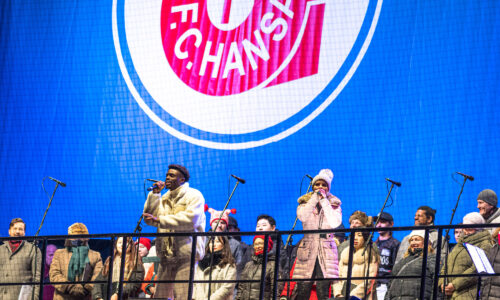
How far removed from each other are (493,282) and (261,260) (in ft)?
4.93

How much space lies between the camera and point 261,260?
16.5 feet

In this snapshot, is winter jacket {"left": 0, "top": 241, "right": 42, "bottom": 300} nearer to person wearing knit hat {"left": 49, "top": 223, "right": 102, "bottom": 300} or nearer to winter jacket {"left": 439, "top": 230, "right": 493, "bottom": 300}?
person wearing knit hat {"left": 49, "top": 223, "right": 102, "bottom": 300}

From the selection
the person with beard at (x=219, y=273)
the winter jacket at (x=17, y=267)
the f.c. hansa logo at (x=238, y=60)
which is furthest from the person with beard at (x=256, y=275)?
the f.c. hansa logo at (x=238, y=60)

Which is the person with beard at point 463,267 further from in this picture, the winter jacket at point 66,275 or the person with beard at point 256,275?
the winter jacket at point 66,275

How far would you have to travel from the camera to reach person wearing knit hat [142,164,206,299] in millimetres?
4984

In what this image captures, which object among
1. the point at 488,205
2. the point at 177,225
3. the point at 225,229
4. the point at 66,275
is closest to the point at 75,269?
the point at 66,275

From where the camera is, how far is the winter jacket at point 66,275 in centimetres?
487

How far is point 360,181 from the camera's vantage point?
6035mm

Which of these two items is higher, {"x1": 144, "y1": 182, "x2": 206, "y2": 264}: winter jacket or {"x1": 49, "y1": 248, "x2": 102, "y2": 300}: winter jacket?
{"x1": 144, "y1": 182, "x2": 206, "y2": 264}: winter jacket

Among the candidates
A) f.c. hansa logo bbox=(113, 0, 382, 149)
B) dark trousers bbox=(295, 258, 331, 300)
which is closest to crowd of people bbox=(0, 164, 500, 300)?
dark trousers bbox=(295, 258, 331, 300)

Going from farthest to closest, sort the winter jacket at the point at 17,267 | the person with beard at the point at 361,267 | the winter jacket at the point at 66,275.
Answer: the winter jacket at the point at 17,267 → the winter jacket at the point at 66,275 → the person with beard at the point at 361,267

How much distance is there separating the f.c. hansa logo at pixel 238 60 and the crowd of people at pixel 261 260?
1.18 meters

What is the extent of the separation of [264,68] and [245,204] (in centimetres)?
121

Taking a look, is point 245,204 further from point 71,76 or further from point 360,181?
point 71,76
